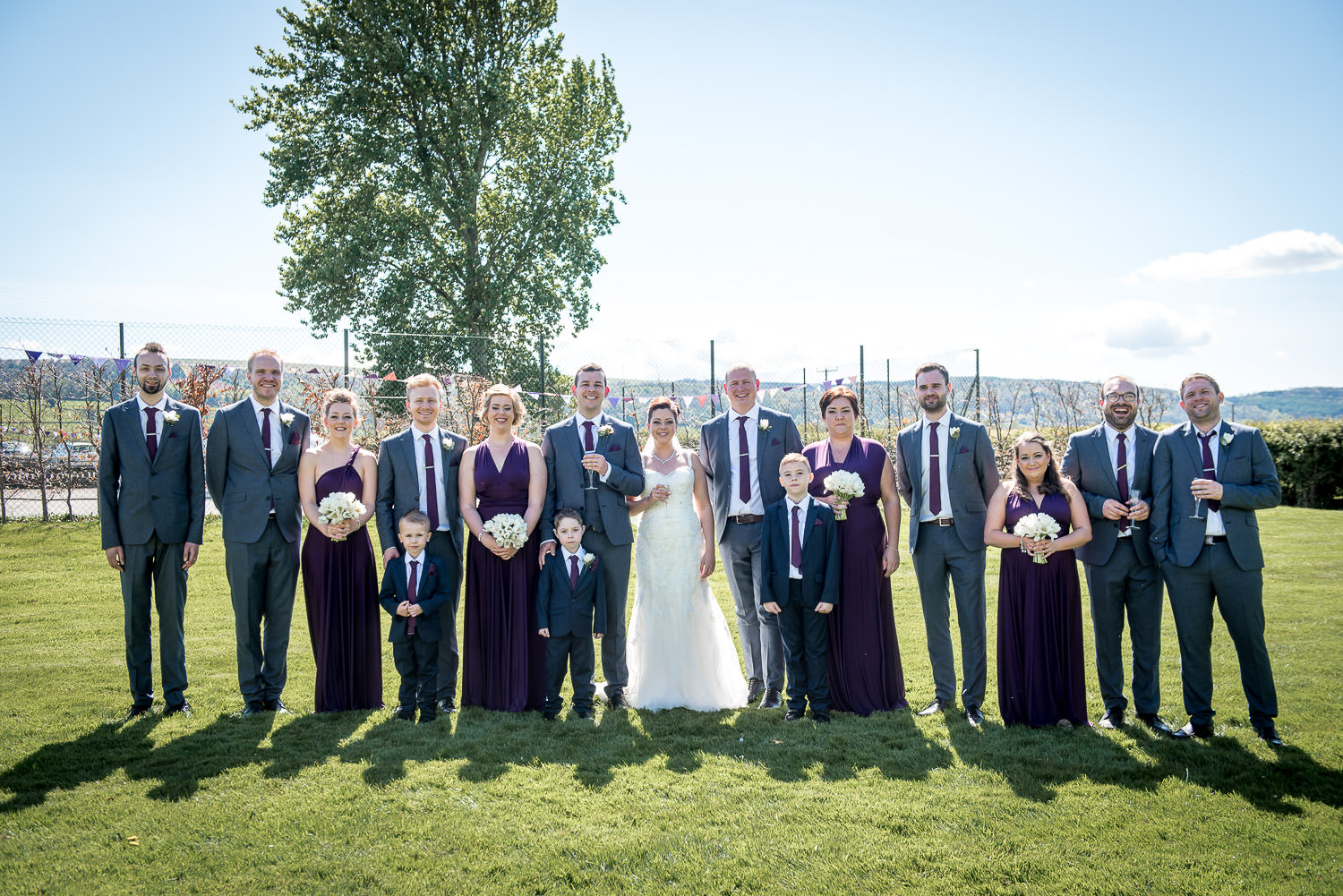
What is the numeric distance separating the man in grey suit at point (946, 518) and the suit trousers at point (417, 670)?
322cm

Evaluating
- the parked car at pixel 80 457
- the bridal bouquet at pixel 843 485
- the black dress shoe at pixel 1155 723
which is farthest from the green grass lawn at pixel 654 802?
the parked car at pixel 80 457

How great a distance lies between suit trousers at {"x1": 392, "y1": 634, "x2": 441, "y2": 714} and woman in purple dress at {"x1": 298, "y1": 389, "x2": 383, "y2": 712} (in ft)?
0.93

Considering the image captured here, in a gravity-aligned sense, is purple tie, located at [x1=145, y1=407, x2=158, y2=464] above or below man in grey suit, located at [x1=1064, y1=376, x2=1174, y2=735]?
above

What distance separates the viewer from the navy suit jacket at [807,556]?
5.26m

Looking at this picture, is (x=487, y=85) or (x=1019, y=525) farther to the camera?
(x=487, y=85)

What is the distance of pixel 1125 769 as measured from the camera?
439cm

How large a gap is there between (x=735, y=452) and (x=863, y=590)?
51.2 inches

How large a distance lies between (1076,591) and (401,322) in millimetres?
20155

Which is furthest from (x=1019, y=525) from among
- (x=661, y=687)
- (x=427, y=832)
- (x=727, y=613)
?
(x=727, y=613)

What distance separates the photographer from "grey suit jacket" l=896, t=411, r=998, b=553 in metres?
5.56

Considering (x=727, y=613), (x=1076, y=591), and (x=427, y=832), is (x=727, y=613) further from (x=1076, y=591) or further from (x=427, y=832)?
(x=427, y=832)

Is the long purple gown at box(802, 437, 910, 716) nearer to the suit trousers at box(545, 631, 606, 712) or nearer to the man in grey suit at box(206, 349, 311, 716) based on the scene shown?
the suit trousers at box(545, 631, 606, 712)

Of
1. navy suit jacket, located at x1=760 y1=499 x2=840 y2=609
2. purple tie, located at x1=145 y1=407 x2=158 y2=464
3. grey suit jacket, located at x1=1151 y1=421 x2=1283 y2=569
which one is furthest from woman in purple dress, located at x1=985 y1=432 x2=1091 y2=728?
purple tie, located at x1=145 y1=407 x2=158 y2=464

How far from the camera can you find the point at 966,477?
18.3 ft
